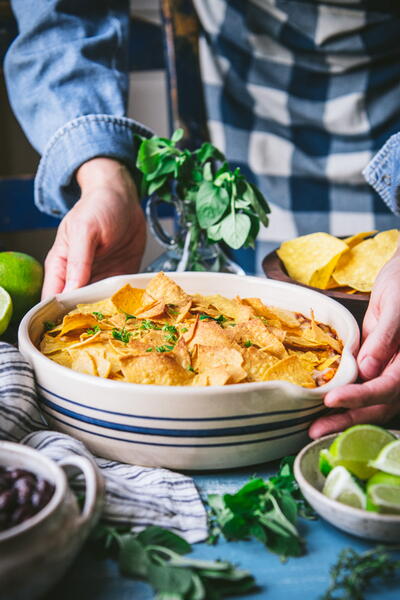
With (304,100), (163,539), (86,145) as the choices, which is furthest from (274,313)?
(304,100)

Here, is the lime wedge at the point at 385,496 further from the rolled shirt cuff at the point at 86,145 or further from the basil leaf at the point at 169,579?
the rolled shirt cuff at the point at 86,145

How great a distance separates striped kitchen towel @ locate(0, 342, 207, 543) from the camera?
79 cm

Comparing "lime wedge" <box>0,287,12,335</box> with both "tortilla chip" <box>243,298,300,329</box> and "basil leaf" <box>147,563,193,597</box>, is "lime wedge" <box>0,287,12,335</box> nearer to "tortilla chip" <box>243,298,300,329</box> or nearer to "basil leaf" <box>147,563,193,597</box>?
"tortilla chip" <box>243,298,300,329</box>

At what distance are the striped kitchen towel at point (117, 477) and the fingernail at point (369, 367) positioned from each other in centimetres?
31

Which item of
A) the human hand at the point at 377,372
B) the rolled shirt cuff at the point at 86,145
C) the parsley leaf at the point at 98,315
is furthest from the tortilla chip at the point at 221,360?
the rolled shirt cuff at the point at 86,145

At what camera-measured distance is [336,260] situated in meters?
1.40

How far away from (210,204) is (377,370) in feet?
2.07

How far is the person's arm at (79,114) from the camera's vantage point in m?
1.54

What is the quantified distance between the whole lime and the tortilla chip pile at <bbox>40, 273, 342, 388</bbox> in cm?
22

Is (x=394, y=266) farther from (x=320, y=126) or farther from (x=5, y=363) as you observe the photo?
Answer: (x=320, y=126)

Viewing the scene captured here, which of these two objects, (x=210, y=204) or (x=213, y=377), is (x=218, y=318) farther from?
(x=210, y=204)

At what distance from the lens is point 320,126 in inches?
89.4

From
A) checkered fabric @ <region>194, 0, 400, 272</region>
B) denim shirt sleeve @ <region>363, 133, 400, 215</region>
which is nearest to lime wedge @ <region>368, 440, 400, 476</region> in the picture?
denim shirt sleeve @ <region>363, 133, 400, 215</region>

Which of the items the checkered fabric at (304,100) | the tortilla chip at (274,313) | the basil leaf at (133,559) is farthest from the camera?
the checkered fabric at (304,100)
